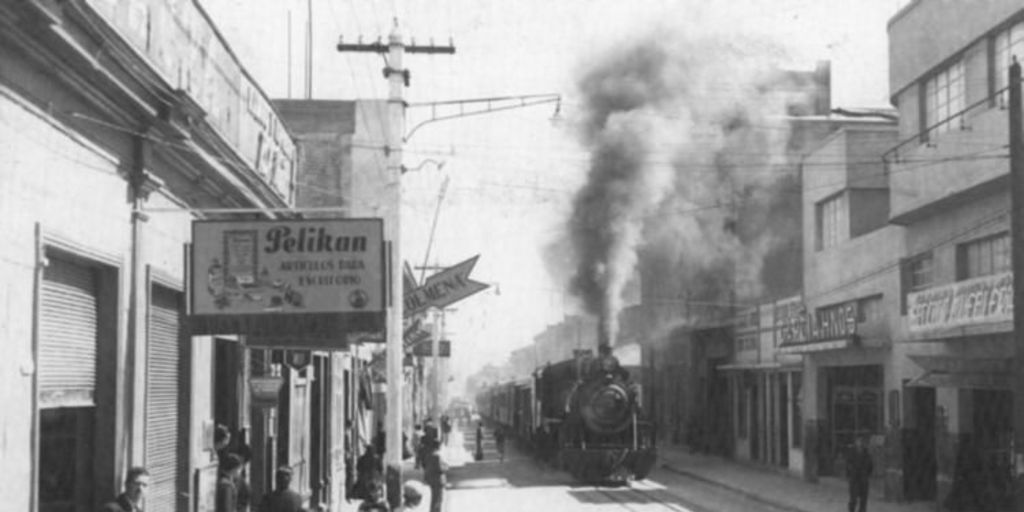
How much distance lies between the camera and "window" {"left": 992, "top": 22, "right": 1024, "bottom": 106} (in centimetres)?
2119

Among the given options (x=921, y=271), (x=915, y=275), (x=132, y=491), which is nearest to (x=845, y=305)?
(x=915, y=275)

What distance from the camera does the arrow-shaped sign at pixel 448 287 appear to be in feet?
A: 63.3

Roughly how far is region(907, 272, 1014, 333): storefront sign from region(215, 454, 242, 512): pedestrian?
11.3 m

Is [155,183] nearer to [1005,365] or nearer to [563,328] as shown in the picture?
[1005,365]

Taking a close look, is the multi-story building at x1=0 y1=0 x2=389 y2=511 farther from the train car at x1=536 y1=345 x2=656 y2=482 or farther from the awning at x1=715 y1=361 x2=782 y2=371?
the awning at x1=715 y1=361 x2=782 y2=371

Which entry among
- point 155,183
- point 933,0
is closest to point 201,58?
point 155,183

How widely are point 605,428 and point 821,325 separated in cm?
577

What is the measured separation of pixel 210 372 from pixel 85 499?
445 centimetres

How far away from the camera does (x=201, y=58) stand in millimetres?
12930

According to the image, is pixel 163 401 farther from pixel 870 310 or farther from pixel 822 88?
pixel 822 88

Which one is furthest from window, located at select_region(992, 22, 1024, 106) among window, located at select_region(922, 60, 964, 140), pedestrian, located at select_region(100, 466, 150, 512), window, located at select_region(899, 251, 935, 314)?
pedestrian, located at select_region(100, 466, 150, 512)

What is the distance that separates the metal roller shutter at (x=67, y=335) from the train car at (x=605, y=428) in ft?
64.0

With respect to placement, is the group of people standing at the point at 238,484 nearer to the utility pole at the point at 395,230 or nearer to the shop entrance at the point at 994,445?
the utility pole at the point at 395,230

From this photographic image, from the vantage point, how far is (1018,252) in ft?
52.5
